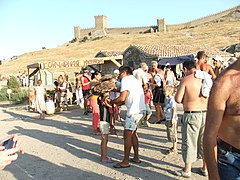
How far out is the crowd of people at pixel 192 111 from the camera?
8.18ft

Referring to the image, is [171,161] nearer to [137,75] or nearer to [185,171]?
[185,171]

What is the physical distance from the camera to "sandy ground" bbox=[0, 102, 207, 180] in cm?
583

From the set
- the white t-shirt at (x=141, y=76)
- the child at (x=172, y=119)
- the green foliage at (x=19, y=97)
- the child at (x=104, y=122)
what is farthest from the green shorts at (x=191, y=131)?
the green foliage at (x=19, y=97)

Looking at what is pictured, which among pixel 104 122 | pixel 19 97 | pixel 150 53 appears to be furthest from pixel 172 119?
pixel 150 53

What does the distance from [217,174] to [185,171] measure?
2945mm

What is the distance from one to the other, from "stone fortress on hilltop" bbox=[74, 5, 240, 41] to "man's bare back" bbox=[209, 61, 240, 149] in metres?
93.9

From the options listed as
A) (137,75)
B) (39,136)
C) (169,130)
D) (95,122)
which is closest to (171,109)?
(169,130)

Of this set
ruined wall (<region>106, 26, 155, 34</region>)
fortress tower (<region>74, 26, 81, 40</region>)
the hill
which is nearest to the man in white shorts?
the hill

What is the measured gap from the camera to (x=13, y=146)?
9.24 ft

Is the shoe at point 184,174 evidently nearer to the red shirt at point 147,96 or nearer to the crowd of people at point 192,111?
the crowd of people at point 192,111

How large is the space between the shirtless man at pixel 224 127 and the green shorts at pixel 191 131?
262 cm

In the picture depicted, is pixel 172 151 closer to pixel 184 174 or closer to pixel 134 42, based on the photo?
pixel 184 174

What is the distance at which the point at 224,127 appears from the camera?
2545 mm

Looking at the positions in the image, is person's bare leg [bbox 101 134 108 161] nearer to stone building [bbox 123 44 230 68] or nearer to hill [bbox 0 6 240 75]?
stone building [bbox 123 44 230 68]
